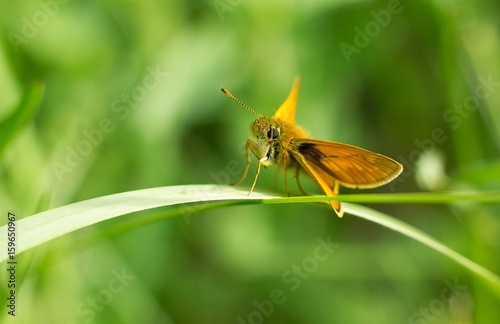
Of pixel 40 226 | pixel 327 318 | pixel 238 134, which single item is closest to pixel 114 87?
pixel 238 134

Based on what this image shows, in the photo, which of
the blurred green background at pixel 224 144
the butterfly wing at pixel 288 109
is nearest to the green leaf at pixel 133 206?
the butterfly wing at pixel 288 109

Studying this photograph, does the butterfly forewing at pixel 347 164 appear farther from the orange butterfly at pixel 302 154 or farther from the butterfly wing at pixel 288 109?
the butterfly wing at pixel 288 109

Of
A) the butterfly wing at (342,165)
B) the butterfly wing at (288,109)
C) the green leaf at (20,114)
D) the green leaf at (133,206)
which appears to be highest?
the butterfly wing at (288,109)

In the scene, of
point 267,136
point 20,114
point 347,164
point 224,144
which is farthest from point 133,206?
point 224,144

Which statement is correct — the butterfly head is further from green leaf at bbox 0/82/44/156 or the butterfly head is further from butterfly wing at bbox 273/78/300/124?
green leaf at bbox 0/82/44/156

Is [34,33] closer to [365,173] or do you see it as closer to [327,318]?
[365,173]

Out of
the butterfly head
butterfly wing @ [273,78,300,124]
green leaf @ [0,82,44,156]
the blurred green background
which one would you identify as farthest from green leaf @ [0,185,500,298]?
the blurred green background

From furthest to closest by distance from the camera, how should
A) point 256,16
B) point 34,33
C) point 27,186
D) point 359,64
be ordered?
1. point 359,64
2. point 256,16
3. point 34,33
4. point 27,186
